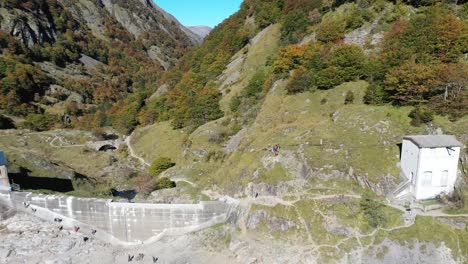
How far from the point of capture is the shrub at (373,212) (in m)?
32.9

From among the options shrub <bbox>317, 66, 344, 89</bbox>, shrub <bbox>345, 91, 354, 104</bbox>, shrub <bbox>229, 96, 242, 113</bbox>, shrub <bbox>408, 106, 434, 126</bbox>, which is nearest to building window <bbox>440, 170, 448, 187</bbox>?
shrub <bbox>408, 106, 434, 126</bbox>

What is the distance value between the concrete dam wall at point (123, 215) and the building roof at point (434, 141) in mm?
21270

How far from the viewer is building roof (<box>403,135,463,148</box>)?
32.5 meters

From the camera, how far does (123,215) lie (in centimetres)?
3934

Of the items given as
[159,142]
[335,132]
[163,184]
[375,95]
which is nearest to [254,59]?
[159,142]

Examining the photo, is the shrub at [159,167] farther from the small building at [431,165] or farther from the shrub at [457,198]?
the shrub at [457,198]

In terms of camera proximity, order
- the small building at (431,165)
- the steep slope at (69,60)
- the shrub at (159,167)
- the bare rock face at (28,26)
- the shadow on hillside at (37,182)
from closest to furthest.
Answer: the small building at (431,165)
the shadow on hillside at (37,182)
the shrub at (159,167)
the steep slope at (69,60)
the bare rock face at (28,26)

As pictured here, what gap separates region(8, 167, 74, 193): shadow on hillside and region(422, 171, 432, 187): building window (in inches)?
2074

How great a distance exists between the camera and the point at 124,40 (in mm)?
192375

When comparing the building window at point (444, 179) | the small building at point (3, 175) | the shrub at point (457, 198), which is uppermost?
the small building at point (3, 175)

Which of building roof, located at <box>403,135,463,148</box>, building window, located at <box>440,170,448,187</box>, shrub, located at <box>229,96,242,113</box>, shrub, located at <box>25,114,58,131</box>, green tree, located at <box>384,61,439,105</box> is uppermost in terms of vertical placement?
green tree, located at <box>384,61,439,105</box>

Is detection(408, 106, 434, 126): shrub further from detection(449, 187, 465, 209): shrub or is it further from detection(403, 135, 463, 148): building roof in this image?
detection(449, 187, 465, 209): shrub

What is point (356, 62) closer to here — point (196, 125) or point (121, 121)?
point (196, 125)

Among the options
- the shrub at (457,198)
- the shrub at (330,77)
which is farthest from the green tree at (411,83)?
the shrub at (457,198)
